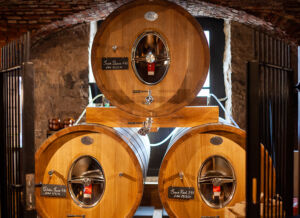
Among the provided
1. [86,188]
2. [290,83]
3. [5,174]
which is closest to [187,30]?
[290,83]

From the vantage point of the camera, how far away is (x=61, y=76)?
467 centimetres

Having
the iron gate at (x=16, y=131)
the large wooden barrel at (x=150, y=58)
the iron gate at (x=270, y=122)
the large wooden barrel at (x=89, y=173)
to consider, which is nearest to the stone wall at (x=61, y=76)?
the iron gate at (x=16, y=131)

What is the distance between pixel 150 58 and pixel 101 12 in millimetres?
2253

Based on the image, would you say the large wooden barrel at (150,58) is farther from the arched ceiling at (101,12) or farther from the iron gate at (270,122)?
the arched ceiling at (101,12)

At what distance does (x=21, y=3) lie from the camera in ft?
11.1

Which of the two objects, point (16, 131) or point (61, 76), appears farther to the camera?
point (61, 76)

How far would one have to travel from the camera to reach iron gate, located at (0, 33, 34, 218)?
61.1 inches

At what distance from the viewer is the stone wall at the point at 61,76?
15.2ft

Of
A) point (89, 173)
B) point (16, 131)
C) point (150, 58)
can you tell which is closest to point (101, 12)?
point (150, 58)

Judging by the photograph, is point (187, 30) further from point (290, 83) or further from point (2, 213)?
point (2, 213)

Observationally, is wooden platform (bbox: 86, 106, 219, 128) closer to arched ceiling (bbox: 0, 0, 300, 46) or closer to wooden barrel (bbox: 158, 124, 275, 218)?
wooden barrel (bbox: 158, 124, 275, 218)

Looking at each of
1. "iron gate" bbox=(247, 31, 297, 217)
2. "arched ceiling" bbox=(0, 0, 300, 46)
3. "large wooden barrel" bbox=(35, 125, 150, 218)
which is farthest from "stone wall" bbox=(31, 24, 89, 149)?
"iron gate" bbox=(247, 31, 297, 217)

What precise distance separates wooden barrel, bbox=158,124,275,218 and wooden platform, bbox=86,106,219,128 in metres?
0.09

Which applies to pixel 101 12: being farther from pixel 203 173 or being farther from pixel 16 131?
pixel 203 173
